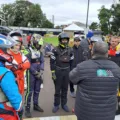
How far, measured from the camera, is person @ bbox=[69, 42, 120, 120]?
3.20 metres

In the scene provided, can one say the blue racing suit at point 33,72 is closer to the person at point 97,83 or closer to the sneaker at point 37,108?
the sneaker at point 37,108

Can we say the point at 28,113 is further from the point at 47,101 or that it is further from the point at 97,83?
the point at 97,83

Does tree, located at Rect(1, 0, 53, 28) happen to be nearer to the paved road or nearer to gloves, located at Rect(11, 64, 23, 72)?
the paved road

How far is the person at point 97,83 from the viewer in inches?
126

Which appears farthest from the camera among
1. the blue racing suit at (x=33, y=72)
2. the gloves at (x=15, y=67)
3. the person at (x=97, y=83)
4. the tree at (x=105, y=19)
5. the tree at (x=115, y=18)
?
the tree at (x=105, y=19)

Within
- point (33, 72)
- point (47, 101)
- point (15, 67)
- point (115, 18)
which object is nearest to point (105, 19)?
point (115, 18)

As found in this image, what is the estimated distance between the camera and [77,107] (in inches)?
138

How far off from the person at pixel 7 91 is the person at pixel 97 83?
91 centimetres

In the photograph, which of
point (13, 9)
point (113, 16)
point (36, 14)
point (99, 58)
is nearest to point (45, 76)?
point (99, 58)

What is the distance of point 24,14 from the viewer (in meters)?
81.8

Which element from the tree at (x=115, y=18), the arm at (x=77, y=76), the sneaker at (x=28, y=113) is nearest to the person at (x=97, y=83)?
the arm at (x=77, y=76)

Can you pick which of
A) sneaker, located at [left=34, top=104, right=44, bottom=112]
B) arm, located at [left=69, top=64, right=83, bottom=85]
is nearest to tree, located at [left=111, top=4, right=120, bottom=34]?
sneaker, located at [left=34, top=104, right=44, bottom=112]

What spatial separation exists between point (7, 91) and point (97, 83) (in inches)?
47.6

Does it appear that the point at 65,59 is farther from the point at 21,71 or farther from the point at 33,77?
the point at 21,71
